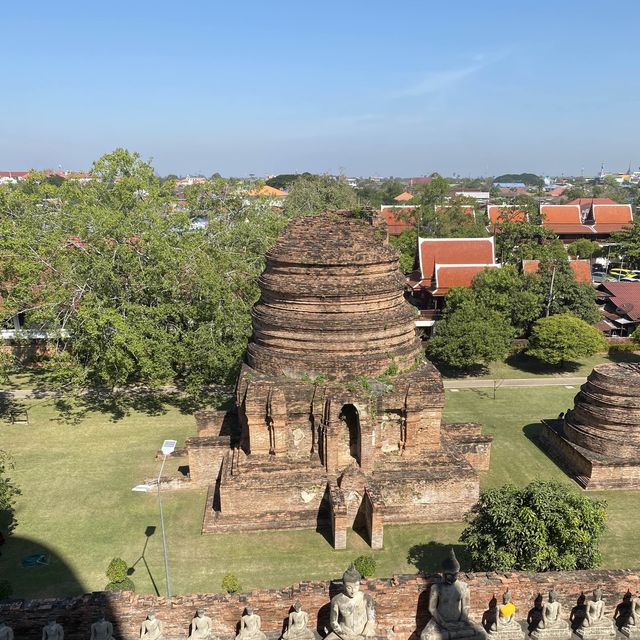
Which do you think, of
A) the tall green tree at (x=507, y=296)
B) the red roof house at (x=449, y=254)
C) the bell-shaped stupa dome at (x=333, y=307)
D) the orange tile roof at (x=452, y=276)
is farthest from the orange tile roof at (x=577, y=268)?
the bell-shaped stupa dome at (x=333, y=307)

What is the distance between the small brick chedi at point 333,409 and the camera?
15.8 metres

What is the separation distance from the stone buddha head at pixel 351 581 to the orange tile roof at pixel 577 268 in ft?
100

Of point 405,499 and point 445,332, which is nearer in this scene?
point 405,499

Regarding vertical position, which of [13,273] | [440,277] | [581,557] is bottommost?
[581,557]

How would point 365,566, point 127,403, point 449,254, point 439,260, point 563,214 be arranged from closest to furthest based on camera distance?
point 365,566 < point 127,403 < point 439,260 < point 449,254 < point 563,214

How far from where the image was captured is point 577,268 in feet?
127

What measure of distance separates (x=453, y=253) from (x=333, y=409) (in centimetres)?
2773

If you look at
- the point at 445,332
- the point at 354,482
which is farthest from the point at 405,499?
the point at 445,332

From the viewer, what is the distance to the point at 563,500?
1285 centimetres

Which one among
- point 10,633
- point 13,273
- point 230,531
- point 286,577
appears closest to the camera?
point 10,633

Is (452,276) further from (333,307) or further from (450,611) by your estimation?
(450,611)

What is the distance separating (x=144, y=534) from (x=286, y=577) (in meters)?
4.64

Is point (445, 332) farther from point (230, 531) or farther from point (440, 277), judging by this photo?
point (230, 531)

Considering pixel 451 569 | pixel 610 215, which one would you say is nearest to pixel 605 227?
pixel 610 215
